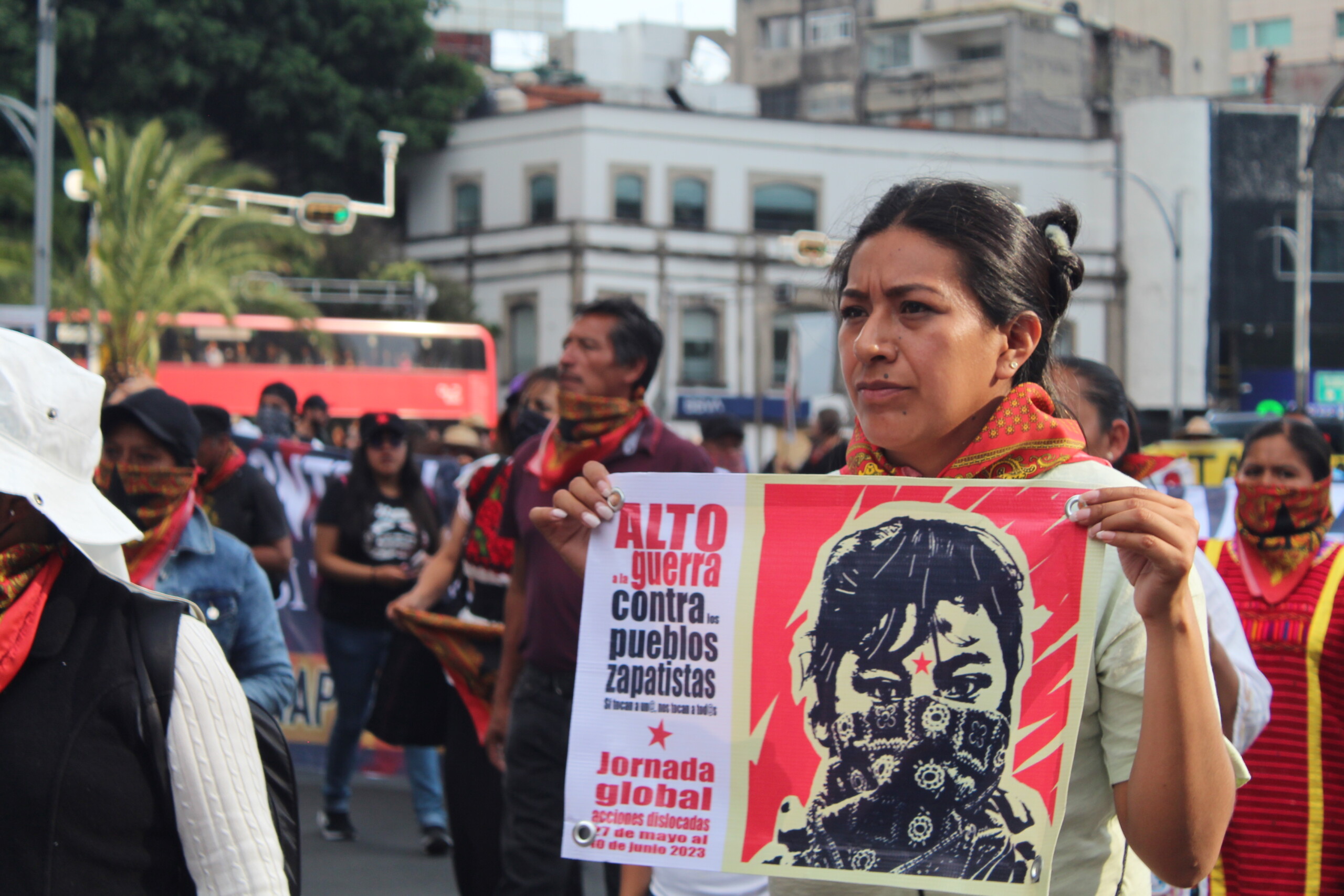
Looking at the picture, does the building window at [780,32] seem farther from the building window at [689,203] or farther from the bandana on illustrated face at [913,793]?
the bandana on illustrated face at [913,793]

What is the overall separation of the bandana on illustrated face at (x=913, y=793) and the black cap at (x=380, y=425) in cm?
533

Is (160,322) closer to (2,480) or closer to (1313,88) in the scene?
(2,480)

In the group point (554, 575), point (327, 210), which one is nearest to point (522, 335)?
point (327, 210)

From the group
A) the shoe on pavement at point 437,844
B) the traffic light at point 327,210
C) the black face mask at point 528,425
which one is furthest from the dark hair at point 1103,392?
the traffic light at point 327,210

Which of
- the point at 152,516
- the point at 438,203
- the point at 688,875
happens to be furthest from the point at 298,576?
the point at 438,203

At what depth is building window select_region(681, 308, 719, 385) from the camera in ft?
138

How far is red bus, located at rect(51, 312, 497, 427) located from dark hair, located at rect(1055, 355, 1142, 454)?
2212 centimetres

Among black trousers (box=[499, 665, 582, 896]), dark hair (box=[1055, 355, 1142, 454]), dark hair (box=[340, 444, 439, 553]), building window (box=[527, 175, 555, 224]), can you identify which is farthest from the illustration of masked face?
building window (box=[527, 175, 555, 224])

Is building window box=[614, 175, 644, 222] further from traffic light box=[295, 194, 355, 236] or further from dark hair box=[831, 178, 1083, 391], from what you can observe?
dark hair box=[831, 178, 1083, 391]

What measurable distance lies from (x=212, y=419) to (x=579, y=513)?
4171 millimetres

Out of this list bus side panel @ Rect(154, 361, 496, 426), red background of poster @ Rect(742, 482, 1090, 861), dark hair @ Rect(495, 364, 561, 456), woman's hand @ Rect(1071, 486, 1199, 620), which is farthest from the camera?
bus side panel @ Rect(154, 361, 496, 426)

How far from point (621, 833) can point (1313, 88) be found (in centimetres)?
5643

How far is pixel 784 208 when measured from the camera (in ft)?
143

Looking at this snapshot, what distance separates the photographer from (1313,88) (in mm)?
52031
